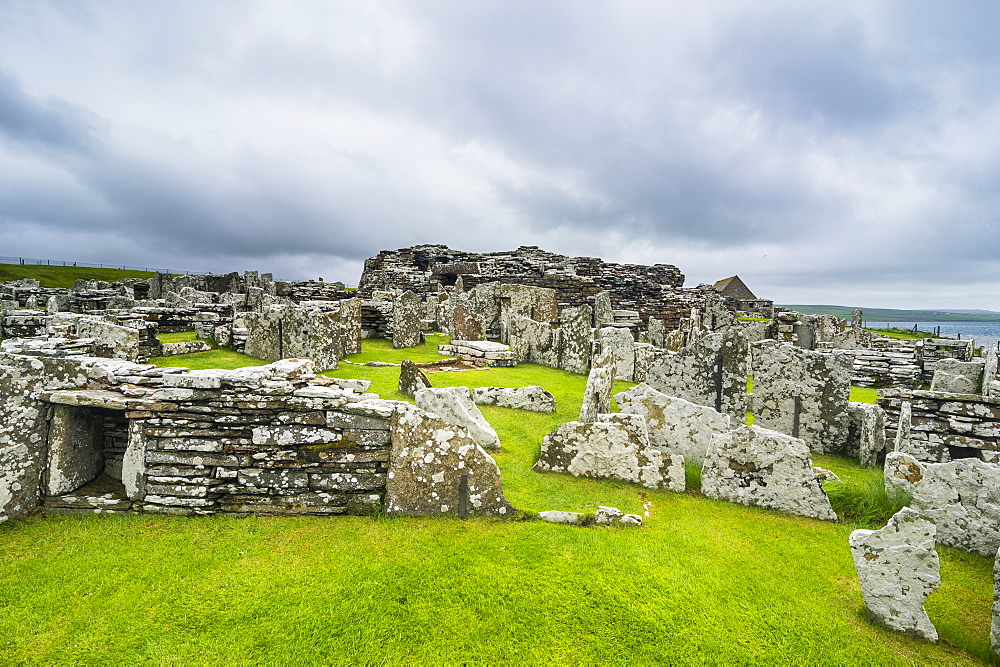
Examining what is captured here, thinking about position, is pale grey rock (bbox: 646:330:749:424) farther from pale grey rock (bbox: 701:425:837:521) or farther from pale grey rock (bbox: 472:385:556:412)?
pale grey rock (bbox: 701:425:837:521)

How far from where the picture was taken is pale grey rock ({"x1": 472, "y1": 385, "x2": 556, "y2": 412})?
10.4m

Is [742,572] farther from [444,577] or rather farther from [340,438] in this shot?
[340,438]

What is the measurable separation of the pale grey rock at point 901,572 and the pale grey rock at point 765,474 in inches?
86.1

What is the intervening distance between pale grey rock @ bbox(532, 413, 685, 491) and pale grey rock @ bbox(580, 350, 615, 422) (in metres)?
1.82

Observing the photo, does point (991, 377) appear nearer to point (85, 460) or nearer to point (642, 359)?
point (642, 359)

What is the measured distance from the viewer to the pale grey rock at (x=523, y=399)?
10414 millimetres

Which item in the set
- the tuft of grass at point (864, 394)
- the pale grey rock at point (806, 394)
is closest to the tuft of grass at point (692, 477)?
the pale grey rock at point (806, 394)

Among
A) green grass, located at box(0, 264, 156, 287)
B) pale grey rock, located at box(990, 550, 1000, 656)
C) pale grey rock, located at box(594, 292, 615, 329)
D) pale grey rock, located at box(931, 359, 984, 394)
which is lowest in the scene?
pale grey rock, located at box(990, 550, 1000, 656)

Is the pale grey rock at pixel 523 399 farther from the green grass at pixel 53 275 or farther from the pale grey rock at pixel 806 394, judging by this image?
the green grass at pixel 53 275

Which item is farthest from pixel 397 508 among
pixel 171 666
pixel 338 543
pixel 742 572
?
pixel 742 572

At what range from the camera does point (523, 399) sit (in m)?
10.5

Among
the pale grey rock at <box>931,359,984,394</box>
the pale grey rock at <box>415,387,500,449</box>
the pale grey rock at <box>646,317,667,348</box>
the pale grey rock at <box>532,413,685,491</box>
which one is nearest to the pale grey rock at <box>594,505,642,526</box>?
the pale grey rock at <box>532,413,685,491</box>

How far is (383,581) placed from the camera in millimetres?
4031

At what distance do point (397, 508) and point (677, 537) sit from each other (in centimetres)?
318
